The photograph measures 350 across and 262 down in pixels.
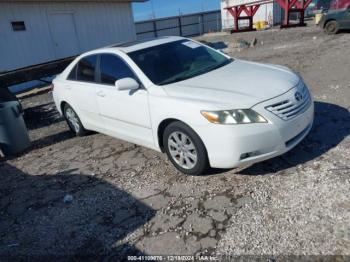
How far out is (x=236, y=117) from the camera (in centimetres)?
331

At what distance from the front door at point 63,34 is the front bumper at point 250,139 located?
1075 cm

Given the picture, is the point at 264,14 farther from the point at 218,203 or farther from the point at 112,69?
the point at 218,203

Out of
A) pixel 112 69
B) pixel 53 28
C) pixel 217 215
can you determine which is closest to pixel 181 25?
pixel 53 28

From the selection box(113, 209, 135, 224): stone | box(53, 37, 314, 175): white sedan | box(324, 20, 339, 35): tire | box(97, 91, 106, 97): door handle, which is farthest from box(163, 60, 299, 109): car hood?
box(324, 20, 339, 35): tire

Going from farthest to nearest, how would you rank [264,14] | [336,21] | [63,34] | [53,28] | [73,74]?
[264,14]
[336,21]
[63,34]
[53,28]
[73,74]

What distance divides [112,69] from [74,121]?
1.83 m

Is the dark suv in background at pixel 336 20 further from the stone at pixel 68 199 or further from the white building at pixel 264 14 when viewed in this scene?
the stone at pixel 68 199

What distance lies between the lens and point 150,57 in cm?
439

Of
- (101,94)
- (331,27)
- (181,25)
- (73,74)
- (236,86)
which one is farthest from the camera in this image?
(181,25)

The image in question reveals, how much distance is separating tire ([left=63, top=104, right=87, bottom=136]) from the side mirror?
6.74 ft

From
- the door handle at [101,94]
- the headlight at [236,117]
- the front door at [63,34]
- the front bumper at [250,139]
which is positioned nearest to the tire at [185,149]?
the front bumper at [250,139]

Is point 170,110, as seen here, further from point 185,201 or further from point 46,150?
point 46,150

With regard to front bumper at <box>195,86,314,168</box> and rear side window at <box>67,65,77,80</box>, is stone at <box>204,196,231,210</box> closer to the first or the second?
front bumper at <box>195,86,314,168</box>

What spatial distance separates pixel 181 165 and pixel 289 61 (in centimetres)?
751
